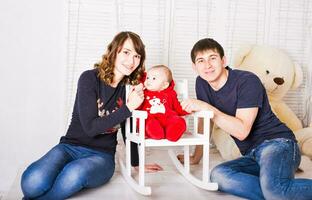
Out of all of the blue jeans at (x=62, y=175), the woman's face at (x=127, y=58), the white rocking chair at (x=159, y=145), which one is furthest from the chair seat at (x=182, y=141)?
the woman's face at (x=127, y=58)

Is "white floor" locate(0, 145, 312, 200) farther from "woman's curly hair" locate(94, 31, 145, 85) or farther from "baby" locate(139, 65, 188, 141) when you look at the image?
"woman's curly hair" locate(94, 31, 145, 85)

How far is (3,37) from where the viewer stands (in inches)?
91.4

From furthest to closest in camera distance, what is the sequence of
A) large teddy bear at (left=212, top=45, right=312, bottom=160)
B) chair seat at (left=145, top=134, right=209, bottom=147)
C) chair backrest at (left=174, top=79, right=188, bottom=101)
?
large teddy bear at (left=212, top=45, right=312, bottom=160) < chair backrest at (left=174, top=79, right=188, bottom=101) < chair seat at (left=145, top=134, right=209, bottom=147)

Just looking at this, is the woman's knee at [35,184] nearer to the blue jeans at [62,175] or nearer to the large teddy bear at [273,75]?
the blue jeans at [62,175]

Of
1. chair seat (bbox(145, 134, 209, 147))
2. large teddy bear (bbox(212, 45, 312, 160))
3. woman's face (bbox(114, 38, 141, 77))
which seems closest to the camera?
chair seat (bbox(145, 134, 209, 147))

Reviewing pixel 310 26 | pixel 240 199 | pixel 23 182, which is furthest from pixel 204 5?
pixel 23 182

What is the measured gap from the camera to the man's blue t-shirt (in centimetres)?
165

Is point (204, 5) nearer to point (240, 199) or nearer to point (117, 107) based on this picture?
point (117, 107)

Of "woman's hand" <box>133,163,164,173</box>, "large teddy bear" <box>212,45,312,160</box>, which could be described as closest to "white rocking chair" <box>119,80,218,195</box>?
"woman's hand" <box>133,163,164,173</box>

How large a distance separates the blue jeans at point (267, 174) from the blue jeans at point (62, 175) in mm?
489

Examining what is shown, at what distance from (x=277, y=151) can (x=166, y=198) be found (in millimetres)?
477

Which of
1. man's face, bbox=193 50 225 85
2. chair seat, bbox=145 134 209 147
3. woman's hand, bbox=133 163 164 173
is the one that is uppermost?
man's face, bbox=193 50 225 85

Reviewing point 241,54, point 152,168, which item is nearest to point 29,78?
point 152,168

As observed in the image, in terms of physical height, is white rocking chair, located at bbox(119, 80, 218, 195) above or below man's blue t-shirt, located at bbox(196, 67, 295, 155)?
below
